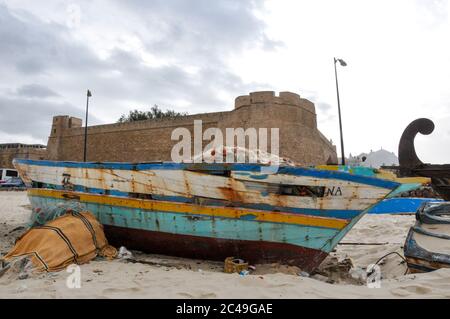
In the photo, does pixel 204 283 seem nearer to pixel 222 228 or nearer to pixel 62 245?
pixel 222 228

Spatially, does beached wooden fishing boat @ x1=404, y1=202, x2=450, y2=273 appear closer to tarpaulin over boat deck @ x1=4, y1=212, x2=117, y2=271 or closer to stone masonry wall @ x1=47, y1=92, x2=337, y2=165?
tarpaulin over boat deck @ x1=4, y1=212, x2=117, y2=271

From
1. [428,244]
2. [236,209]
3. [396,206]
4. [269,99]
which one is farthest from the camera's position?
[269,99]

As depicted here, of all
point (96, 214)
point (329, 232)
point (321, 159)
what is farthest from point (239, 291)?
point (321, 159)

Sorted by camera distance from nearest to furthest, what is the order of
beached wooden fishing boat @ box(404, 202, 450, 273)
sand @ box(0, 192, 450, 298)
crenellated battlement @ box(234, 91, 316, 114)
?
sand @ box(0, 192, 450, 298), beached wooden fishing boat @ box(404, 202, 450, 273), crenellated battlement @ box(234, 91, 316, 114)

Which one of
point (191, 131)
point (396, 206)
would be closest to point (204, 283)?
point (396, 206)

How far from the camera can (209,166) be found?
4406 millimetres

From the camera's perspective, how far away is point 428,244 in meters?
3.70

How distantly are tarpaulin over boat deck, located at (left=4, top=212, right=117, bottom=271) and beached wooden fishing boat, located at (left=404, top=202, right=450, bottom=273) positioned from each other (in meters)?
3.91

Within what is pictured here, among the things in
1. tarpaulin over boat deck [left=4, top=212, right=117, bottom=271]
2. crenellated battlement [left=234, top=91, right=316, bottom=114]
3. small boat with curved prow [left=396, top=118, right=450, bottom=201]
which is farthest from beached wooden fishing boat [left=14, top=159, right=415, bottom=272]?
crenellated battlement [left=234, top=91, right=316, bottom=114]

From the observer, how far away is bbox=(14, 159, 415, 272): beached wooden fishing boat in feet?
13.1

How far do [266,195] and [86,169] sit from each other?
336 centimetres

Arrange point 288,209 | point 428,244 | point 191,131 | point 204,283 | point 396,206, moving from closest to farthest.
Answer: point 204,283 → point 428,244 → point 288,209 → point 396,206 → point 191,131

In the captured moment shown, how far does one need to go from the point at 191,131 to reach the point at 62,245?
22171 mm
